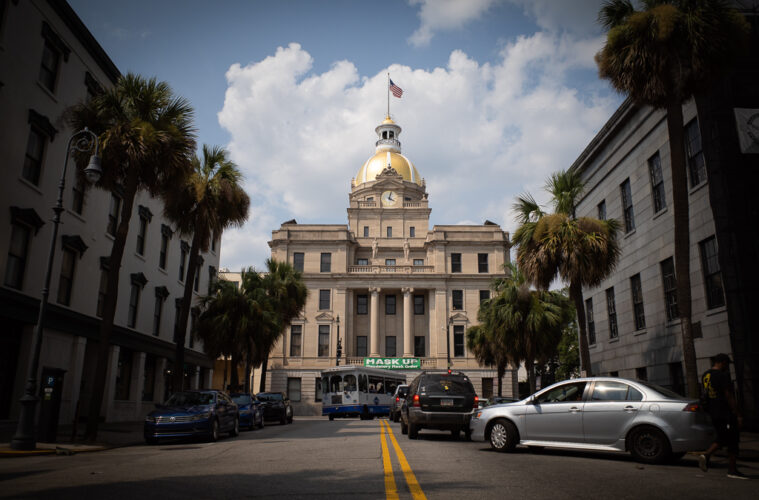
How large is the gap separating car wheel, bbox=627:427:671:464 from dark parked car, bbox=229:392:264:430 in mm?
15915

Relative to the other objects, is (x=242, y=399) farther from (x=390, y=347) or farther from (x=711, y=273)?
(x=390, y=347)

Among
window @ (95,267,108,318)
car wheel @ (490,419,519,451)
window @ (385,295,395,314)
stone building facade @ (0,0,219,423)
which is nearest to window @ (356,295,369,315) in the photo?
window @ (385,295,395,314)

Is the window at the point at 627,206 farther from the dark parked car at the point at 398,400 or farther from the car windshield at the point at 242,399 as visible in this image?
the car windshield at the point at 242,399

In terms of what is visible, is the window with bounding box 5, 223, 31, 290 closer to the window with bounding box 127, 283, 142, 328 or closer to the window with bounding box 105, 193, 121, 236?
the window with bounding box 105, 193, 121, 236

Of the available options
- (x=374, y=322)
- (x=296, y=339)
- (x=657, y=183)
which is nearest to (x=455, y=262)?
(x=374, y=322)

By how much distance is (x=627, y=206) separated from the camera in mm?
24625

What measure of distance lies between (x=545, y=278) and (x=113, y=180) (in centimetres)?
1424

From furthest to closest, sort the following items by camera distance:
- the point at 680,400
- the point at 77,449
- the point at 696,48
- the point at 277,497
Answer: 1. the point at 696,48
2. the point at 77,449
3. the point at 680,400
4. the point at 277,497

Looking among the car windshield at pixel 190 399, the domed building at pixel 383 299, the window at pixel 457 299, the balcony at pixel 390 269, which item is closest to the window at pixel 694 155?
the car windshield at pixel 190 399

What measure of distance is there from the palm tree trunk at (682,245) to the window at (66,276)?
828 inches

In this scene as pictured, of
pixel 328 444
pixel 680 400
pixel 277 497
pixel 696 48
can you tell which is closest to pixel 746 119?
pixel 696 48

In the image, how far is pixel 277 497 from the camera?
677 centimetres

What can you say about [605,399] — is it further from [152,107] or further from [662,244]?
[152,107]

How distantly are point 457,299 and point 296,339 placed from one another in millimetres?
17028
